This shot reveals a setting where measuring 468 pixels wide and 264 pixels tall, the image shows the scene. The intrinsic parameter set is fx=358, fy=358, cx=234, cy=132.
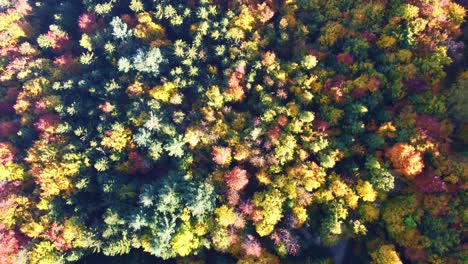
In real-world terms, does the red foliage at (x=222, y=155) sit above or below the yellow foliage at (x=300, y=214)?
below

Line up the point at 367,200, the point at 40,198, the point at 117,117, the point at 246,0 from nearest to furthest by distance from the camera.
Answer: the point at 367,200, the point at 40,198, the point at 117,117, the point at 246,0

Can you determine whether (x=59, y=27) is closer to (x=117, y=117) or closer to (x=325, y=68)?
(x=117, y=117)

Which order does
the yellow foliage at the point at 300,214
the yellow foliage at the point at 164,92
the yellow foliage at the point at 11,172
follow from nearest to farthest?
the yellow foliage at the point at 300,214
the yellow foliage at the point at 11,172
the yellow foliage at the point at 164,92

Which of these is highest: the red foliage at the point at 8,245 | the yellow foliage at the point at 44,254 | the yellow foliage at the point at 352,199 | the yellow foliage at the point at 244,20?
the yellow foliage at the point at 244,20

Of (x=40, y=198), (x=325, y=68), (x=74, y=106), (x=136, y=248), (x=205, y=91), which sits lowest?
(x=40, y=198)

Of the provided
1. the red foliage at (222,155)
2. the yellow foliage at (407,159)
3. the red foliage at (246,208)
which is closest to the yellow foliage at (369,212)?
the yellow foliage at (407,159)

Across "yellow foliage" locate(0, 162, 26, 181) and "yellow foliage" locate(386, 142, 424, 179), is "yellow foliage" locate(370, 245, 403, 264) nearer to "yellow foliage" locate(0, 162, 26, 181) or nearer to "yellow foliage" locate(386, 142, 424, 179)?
"yellow foliage" locate(386, 142, 424, 179)

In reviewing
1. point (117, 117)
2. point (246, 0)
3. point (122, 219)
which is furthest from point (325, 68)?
point (122, 219)

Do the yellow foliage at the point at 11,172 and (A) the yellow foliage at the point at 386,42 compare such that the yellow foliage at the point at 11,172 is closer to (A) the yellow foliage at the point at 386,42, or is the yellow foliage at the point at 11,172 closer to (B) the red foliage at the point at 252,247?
(B) the red foliage at the point at 252,247
